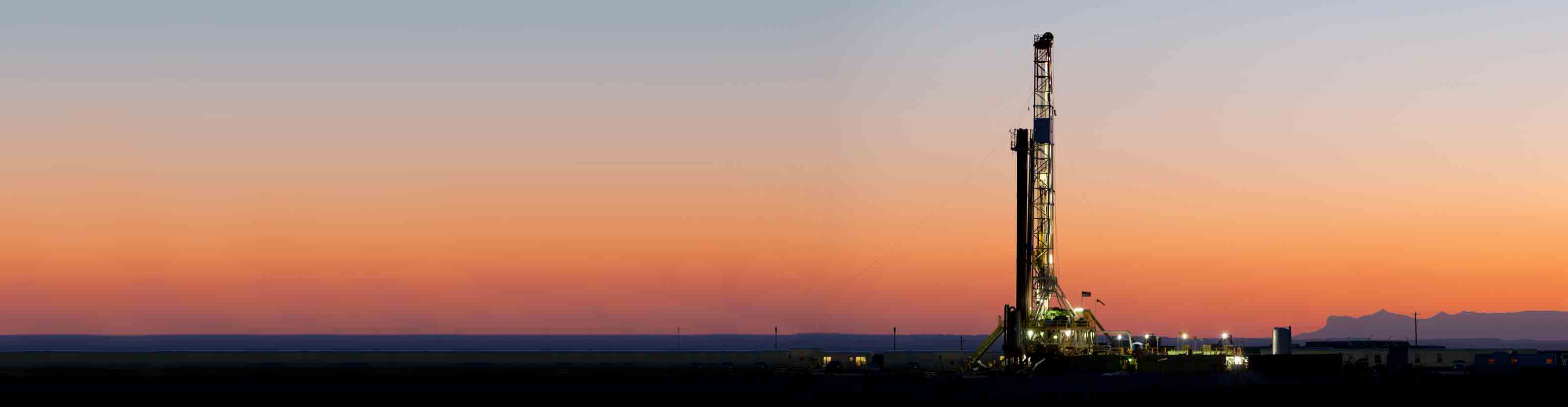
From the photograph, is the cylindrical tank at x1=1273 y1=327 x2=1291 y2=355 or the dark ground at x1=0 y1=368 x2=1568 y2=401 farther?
the cylindrical tank at x1=1273 y1=327 x2=1291 y2=355

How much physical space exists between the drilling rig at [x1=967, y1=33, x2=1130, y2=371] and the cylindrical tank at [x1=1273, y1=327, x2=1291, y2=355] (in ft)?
54.2

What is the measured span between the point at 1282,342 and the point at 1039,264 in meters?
25.1

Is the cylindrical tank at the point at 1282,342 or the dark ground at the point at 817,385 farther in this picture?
the cylindrical tank at the point at 1282,342

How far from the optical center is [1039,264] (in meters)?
139

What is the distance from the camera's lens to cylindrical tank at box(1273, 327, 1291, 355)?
143m

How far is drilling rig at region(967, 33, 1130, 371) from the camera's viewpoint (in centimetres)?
13825

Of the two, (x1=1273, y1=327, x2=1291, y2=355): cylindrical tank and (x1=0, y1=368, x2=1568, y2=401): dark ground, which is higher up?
(x1=1273, y1=327, x2=1291, y2=355): cylindrical tank

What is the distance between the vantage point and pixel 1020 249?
140 meters

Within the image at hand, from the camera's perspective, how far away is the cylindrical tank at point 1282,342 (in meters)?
143

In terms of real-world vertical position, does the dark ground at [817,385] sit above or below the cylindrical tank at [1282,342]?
below

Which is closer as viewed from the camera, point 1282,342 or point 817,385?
point 817,385

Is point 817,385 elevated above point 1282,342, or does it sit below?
below

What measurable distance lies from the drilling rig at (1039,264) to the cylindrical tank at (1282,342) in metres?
16.5

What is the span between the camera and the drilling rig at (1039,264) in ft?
454
